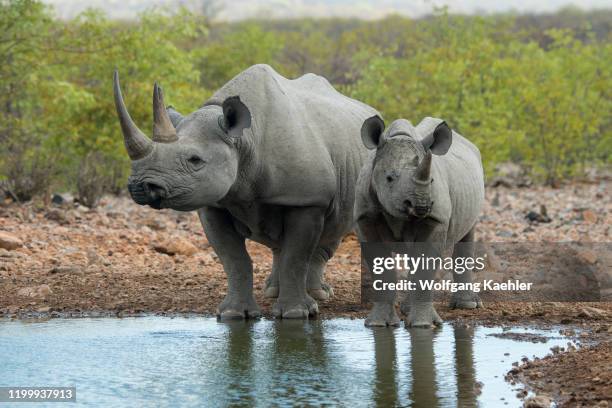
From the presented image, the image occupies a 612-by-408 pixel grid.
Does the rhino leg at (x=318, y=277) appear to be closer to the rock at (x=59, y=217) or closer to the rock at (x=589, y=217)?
the rock at (x=59, y=217)

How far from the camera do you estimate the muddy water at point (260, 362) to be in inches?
226

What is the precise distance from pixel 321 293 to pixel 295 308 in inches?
44.5

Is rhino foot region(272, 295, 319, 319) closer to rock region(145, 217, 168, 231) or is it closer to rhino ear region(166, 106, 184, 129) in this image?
rhino ear region(166, 106, 184, 129)

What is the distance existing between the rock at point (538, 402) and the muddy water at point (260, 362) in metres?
0.18

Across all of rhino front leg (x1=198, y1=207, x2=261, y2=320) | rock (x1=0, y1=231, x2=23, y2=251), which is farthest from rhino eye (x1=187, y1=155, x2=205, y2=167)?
rock (x1=0, y1=231, x2=23, y2=251)

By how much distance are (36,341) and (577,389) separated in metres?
3.59

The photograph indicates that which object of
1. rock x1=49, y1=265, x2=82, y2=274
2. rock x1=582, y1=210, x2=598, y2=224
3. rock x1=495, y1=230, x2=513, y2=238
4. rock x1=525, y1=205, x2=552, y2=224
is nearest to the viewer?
rock x1=49, y1=265, x2=82, y2=274

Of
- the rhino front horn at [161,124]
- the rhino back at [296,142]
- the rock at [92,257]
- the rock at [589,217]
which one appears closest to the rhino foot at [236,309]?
the rhino back at [296,142]

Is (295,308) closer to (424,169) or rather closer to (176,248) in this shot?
(424,169)

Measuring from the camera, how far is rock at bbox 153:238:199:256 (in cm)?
1273

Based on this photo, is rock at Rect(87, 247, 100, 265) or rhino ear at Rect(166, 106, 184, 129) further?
rock at Rect(87, 247, 100, 265)

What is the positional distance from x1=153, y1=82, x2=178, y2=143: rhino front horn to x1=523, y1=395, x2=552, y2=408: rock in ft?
11.2

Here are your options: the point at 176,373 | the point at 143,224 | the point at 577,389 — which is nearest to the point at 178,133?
the point at 176,373

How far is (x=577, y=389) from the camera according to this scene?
18.9 ft
